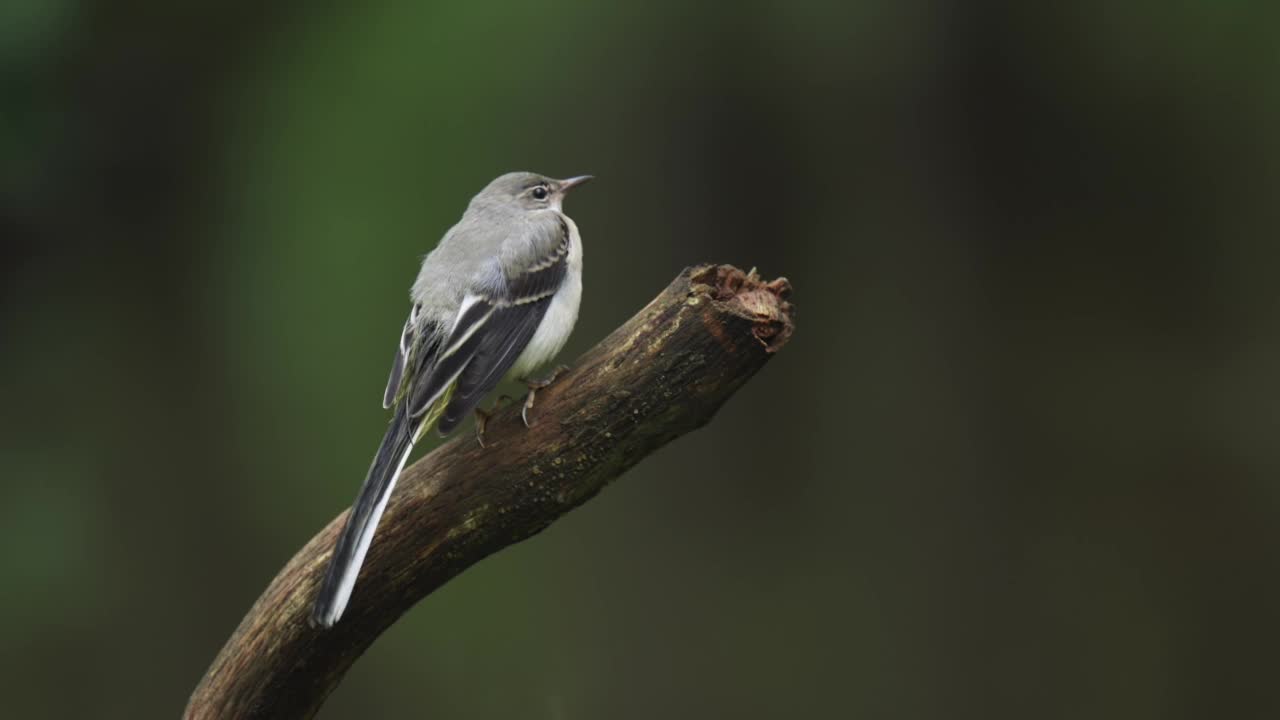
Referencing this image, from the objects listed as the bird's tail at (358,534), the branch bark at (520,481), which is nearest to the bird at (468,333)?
the bird's tail at (358,534)

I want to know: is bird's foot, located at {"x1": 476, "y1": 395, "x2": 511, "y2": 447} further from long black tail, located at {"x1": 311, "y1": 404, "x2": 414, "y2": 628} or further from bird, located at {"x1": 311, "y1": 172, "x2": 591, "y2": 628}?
long black tail, located at {"x1": 311, "y1": 404, "x2": 414, "y2": 628}

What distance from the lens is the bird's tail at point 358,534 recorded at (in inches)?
116

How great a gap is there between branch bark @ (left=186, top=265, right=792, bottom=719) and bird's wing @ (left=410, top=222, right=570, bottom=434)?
0.21 m

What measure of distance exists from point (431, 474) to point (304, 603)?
1.55 feet

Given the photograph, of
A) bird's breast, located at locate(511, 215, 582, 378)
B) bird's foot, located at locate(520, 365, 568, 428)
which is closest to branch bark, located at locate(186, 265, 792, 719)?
bird's foot, located at locate(520, 365, 568, 428)

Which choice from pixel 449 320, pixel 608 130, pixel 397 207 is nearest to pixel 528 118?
pixel 608 130

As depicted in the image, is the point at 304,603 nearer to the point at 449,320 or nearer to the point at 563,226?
the point at 449,320

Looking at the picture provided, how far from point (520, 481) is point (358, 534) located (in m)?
0.45

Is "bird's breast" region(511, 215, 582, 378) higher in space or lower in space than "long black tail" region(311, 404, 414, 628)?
higher

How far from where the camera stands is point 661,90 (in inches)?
220

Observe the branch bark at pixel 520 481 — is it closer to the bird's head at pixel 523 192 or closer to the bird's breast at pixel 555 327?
the bird's breast at pixel 555 327

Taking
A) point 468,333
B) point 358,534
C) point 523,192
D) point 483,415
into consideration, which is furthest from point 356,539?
point 523,192

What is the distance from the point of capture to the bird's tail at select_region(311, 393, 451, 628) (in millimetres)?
2947

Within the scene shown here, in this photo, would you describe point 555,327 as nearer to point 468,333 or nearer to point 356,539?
point 468,333
